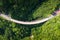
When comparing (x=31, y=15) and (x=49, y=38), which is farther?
(x=31, y=15)

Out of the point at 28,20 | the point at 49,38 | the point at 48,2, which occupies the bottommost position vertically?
the point at 49,38

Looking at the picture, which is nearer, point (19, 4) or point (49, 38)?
point (49, 38)

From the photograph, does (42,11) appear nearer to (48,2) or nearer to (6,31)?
(48,2)

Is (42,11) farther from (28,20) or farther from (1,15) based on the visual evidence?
(1,15)

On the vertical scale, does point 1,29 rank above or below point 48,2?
below

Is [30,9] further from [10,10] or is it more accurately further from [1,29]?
[1,29]

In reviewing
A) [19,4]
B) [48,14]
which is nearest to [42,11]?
[48,14]

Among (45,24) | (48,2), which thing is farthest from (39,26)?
(48,2)
